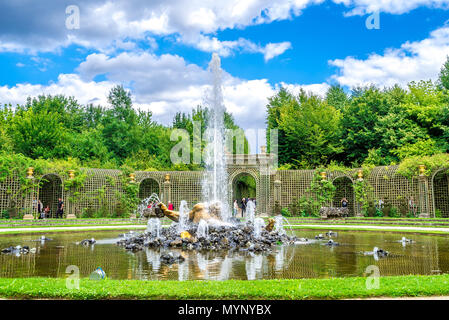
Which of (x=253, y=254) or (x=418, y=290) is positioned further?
(x=253, y=254)

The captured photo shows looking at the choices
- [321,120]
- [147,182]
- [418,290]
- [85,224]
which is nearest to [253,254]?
[418,290]

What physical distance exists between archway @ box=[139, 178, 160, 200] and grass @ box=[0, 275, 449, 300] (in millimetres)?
21075

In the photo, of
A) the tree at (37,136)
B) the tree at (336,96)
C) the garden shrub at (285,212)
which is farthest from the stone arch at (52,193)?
the tree at (336,96)

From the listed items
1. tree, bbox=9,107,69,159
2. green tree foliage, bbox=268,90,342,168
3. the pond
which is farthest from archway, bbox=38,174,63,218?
green tree foliage, bbox=268,90,342,168

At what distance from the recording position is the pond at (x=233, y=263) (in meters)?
6.21

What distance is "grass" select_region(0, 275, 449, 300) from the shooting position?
439cm

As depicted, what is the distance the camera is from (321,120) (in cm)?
3209

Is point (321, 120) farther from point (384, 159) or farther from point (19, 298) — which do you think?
point (19, 298)

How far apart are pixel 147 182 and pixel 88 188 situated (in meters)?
4.72

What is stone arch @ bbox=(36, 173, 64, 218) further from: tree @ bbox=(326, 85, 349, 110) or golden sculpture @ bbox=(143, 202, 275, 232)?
tree @ bbox=(326, 85, 349, 110)

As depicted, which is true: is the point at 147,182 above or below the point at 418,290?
above

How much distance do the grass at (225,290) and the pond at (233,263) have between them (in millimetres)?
1064

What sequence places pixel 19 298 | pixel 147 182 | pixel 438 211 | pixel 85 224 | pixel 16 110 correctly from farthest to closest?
1. pixel 16 110
2. pixel 147 182
3. pixel 438 211
4. pixel 85 224
5. pixel 19 298

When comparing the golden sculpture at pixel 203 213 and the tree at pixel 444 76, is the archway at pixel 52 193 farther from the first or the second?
the tree at pixel 444 76
